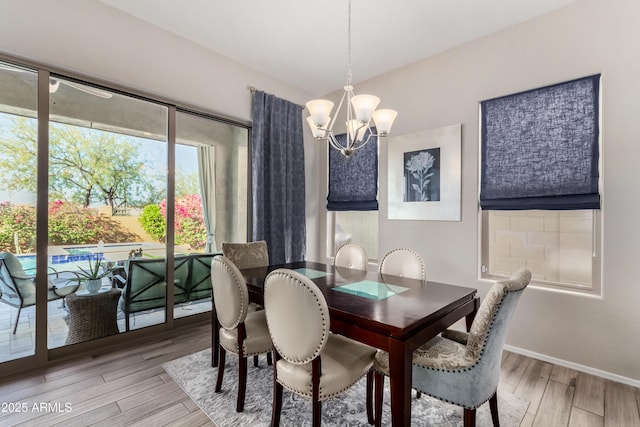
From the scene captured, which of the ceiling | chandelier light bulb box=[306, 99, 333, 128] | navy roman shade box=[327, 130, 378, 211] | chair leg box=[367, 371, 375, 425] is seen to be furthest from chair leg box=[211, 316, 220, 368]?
the ceiling

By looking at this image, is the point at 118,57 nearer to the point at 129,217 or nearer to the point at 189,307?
the point at 129,217

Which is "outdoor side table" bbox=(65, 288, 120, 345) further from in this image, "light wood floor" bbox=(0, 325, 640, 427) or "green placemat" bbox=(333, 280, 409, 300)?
"green placemat" bbox=(333, 280, 409, 300)

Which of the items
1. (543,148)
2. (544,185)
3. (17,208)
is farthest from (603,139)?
(17,208)

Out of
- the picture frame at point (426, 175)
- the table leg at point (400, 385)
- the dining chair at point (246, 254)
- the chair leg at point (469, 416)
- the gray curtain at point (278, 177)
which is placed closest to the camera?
the table leg at point (400, 385)

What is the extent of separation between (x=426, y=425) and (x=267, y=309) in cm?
122

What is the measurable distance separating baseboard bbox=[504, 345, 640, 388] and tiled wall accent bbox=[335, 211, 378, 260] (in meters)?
1.75

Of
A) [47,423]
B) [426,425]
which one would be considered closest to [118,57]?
[47,423]

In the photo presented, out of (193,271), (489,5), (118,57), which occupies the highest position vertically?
(489,5)

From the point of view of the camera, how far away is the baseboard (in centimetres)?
220

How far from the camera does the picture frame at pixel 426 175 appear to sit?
10.1 feet

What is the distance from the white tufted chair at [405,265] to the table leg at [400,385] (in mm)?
1125

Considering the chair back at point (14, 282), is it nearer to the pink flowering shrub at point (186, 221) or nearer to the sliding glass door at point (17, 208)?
the sliding glass door at point (17, 208)

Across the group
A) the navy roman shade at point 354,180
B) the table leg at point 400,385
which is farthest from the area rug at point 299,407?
the navy roman shade at point 354,180

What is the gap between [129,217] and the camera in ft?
9.59
